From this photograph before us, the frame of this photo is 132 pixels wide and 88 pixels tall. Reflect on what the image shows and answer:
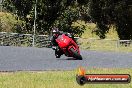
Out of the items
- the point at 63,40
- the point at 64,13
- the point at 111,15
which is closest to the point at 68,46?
the point at 63,40

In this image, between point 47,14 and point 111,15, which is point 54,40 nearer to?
point 47,14

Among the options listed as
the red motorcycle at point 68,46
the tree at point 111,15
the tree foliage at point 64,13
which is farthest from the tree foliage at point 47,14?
the red motorcycle at point 68,46

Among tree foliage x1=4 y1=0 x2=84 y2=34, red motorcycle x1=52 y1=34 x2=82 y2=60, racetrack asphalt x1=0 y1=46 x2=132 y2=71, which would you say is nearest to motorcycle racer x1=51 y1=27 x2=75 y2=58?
red motorcycle x1=52 y1=34 x2=82 y2=60

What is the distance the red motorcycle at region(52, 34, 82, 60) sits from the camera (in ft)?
58.6

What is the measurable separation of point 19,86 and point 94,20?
41.7 meters

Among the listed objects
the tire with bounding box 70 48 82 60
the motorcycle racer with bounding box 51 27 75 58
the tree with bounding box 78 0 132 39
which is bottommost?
the tree with bounding box 78 0 132 39

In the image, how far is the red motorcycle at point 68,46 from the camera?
17.9m

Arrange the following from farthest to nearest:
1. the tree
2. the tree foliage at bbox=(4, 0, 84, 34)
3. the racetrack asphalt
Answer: the tree < the tree foliage at bbox=(4, 0, 84, 34) < the racetrack asphalt

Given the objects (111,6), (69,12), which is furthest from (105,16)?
(69,12)

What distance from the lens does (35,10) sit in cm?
4012

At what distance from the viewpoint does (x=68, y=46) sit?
17984 millimetres

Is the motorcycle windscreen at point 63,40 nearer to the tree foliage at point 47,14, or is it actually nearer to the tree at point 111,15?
the tree foliage at point 47,14

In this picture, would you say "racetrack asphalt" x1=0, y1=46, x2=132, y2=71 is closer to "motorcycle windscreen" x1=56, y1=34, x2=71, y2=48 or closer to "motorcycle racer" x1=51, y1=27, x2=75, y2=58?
"motorcycle racer" x1=51, y1=27, x2=75, y2=58

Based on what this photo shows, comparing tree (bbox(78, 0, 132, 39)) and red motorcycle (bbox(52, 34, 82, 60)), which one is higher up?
red motorcycle (bbox(52, 34, 82, 60))
